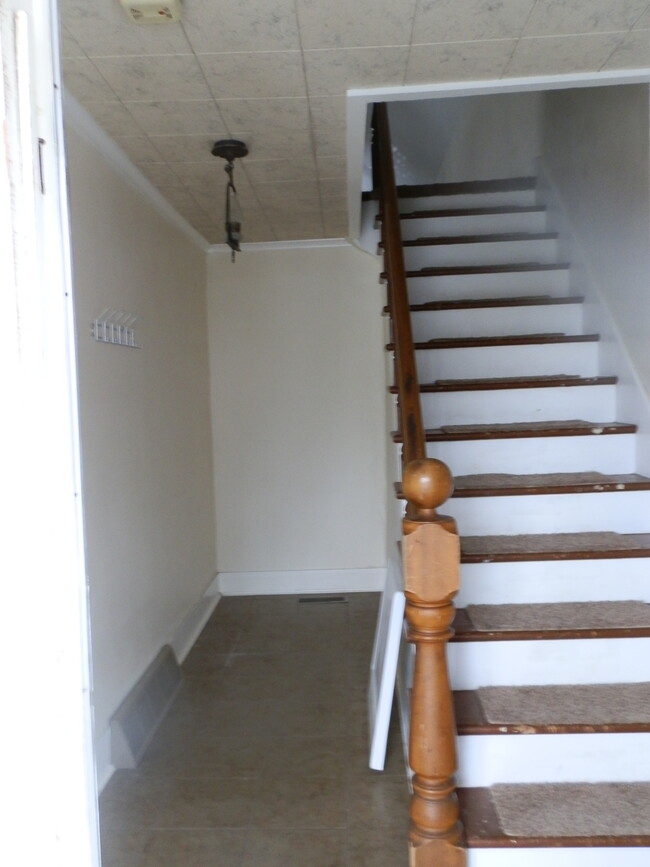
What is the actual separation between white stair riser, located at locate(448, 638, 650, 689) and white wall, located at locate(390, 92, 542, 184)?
9.83ft

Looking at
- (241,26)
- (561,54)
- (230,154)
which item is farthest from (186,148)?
(561,54)

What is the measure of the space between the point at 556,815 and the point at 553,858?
103 mm

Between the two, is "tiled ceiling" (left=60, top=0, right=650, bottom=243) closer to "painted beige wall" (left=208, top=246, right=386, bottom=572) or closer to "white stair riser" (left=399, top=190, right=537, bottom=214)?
"white stair riser" (left=399, top=190, right=537, bottom=214)

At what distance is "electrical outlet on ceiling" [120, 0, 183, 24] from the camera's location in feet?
5.26

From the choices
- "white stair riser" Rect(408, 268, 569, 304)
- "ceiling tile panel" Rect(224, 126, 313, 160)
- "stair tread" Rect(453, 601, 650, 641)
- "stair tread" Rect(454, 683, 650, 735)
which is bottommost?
"stair tread" Rect(454, 683, 650, 735)

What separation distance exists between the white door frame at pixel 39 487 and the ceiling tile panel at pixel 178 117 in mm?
1311

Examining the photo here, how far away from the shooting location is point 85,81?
205 cm

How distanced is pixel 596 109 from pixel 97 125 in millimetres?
2091

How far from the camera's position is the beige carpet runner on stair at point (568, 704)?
191 cm

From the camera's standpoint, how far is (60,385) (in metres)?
0.99

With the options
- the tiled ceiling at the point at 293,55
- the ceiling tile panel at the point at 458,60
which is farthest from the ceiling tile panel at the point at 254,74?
the ceiling tile panel at the point at 458,60

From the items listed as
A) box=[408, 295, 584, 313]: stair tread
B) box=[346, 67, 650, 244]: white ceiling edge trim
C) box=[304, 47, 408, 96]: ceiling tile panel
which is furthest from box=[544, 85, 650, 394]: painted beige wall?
box=[304, 47, 408, 96]: ceiling tile panel

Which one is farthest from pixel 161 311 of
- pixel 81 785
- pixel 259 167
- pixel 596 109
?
pixel 81 785

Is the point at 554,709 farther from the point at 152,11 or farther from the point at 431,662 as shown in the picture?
the point at 152,11
